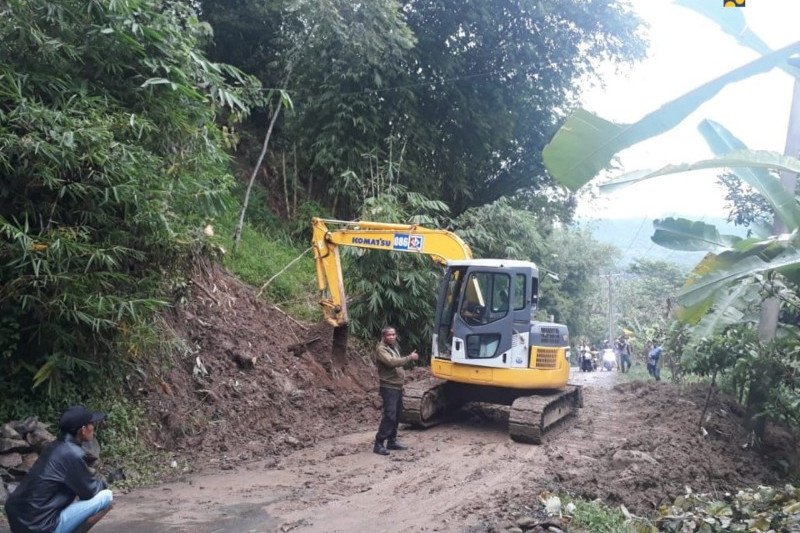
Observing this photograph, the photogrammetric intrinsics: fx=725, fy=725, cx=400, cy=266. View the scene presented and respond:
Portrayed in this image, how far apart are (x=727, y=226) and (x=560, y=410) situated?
6.28 m

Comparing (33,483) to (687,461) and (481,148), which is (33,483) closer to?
(687,461)

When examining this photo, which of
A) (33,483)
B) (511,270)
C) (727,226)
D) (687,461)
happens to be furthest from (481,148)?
(33,483)

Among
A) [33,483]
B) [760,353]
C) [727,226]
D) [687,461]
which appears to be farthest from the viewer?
[727,226]

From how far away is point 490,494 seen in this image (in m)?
6.91

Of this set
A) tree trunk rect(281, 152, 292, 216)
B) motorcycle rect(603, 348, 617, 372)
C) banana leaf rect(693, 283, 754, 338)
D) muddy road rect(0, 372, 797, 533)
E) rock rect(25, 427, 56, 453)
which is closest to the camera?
muddy road rect(0, 372, 797, 533)

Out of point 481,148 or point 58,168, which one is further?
point 481,148

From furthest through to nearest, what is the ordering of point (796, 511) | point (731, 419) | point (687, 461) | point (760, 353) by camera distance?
point (731, 419) < point (760, 353) < point (687, 461) < point (796, 511)

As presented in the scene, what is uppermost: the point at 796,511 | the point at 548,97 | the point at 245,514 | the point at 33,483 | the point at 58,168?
the point at 548,97

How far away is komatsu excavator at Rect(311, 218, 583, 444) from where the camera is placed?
9.48m

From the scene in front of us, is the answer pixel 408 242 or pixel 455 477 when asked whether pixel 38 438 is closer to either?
pixel 455 477

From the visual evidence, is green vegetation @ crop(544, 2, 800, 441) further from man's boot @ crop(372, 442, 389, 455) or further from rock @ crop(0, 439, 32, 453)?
rock @ crop(0, 439, 32, 453)

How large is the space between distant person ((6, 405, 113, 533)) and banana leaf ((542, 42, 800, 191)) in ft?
10.7

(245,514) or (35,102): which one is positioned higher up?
(35,102)

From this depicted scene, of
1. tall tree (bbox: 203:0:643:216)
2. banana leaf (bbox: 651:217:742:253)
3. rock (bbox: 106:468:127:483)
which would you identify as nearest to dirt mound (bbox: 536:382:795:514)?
banana leaf (bbox: 651:217:742:253)
